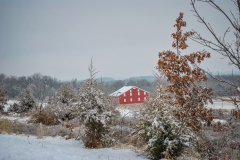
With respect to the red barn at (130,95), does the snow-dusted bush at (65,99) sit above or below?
above

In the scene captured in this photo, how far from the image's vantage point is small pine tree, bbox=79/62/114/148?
17.6 ft

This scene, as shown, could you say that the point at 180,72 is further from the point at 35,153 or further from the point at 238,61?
the point at 35,153

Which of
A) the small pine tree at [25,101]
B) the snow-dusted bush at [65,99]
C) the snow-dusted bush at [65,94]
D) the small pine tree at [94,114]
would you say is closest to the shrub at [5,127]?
the small pine tree at [94,114]

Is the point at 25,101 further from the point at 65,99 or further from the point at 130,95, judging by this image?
the point at 130,95

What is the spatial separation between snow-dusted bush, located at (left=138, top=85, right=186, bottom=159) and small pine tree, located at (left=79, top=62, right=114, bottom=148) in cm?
174

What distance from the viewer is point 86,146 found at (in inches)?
213

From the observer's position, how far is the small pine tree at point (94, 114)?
17.6 ft

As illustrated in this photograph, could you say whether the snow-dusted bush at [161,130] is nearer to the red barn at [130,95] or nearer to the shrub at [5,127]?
the shrub at [5,127]

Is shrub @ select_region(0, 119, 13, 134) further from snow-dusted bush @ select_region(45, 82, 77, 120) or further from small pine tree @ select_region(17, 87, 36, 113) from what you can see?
small pine tree @ select_region(17, 87, 36, 113)

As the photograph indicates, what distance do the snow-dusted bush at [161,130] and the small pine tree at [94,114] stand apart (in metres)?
1.74

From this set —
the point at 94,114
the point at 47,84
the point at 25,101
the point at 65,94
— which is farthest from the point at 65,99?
the point at 47,84

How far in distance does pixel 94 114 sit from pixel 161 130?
2.59 metres

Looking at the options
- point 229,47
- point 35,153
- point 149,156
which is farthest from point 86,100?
point 229,47

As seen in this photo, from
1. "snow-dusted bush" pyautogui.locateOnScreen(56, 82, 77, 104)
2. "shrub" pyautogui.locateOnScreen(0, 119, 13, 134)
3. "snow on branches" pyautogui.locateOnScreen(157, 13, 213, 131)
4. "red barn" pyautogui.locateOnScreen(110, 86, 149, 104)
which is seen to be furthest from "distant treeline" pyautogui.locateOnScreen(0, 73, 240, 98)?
"red barn" pyautogui.locateOnScreen(110, 86, 149, 104)
